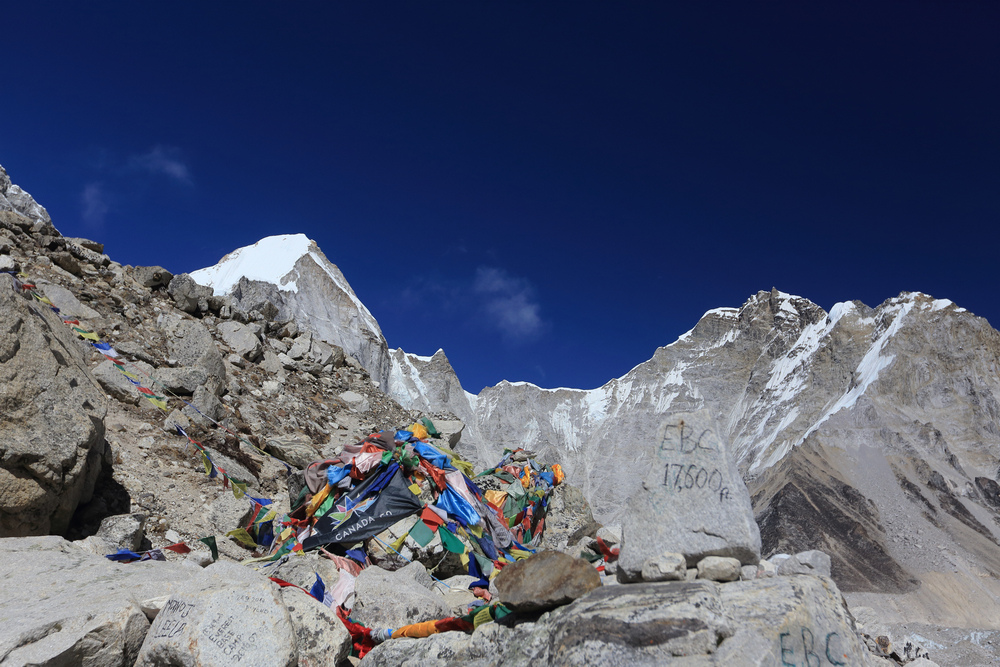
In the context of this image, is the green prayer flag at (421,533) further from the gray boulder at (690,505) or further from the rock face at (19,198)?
the rock face at (19,198)

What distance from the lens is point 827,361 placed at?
84688 millimetres

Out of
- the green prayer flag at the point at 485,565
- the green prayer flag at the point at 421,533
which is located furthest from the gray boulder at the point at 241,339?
the green prayer flag at the point at 485,565

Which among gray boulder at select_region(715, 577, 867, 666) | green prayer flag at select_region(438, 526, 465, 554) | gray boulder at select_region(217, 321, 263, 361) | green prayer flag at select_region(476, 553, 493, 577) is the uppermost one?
gray boulder at select_region(217, 321, 263, 361)

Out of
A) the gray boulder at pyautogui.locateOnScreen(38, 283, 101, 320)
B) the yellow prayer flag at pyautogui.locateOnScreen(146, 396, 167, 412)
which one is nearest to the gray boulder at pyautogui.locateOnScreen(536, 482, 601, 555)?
the yellow prayer flag at pyautogui.locateOnScreen(146, 396, 167, 412)

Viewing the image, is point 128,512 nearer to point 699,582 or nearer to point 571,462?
point 699,582

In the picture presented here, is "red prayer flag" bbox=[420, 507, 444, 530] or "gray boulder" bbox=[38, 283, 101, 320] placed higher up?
"gray boulder" bbox=[38, 283, 101, 320]

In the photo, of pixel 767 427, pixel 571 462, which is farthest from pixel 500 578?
pixel 571 462

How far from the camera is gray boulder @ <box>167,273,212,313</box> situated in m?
15.4

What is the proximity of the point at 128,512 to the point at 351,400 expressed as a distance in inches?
396

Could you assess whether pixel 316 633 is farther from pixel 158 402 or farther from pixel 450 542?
pixel 158 402

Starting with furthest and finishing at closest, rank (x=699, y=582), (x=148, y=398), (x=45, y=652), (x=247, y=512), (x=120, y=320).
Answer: (x=120, y=320)
(x=148, y=398)
(x=247, y=512)
(x=699, y=582)
(x=45, y=652)

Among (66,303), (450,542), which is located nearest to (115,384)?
(66,303)

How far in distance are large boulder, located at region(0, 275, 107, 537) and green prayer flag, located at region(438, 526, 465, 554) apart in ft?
13.9

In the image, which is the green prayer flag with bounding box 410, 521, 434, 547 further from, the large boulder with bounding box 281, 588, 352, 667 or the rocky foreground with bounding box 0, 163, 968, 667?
the large boulder with bounding box 281, 588, 352, 667
